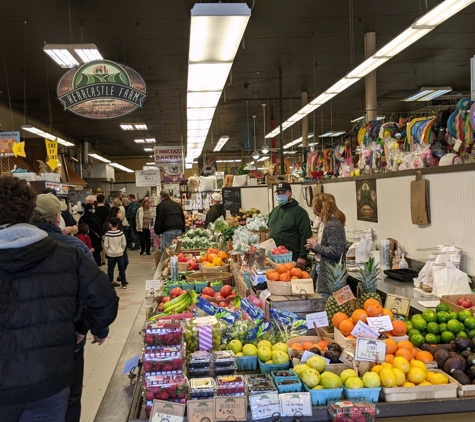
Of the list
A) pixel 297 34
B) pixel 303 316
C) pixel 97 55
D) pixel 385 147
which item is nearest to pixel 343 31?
pixel 297 34

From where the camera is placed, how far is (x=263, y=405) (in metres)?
2.10

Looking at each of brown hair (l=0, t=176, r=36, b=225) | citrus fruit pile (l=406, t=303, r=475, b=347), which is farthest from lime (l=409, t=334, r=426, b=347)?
brown hair (l=0, t=176, r=36, b=225)

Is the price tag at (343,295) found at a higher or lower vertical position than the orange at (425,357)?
higher

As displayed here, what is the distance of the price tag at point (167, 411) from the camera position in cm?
207

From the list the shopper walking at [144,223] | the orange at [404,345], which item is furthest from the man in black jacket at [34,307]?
the shopper walking at [144,223]

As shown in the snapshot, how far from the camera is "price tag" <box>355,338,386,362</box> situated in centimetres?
242

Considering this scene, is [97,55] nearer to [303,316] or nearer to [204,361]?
[303,316]

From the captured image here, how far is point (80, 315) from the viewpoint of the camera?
97.2 inches

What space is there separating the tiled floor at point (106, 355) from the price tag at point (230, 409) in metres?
2.64

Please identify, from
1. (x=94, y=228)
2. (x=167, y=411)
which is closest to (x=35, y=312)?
(x=167, y=411)

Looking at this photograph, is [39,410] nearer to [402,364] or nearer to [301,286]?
[402,364]

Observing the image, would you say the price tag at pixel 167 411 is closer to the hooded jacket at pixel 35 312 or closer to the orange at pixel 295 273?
the hooded jacket at pixel 35 312

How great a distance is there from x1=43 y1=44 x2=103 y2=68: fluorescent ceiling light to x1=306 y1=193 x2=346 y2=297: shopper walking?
3.61 metres

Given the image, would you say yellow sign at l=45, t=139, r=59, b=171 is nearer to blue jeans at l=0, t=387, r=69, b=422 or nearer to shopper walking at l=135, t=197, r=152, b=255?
shopper walking at l=135, t=197, r=152, b=255
